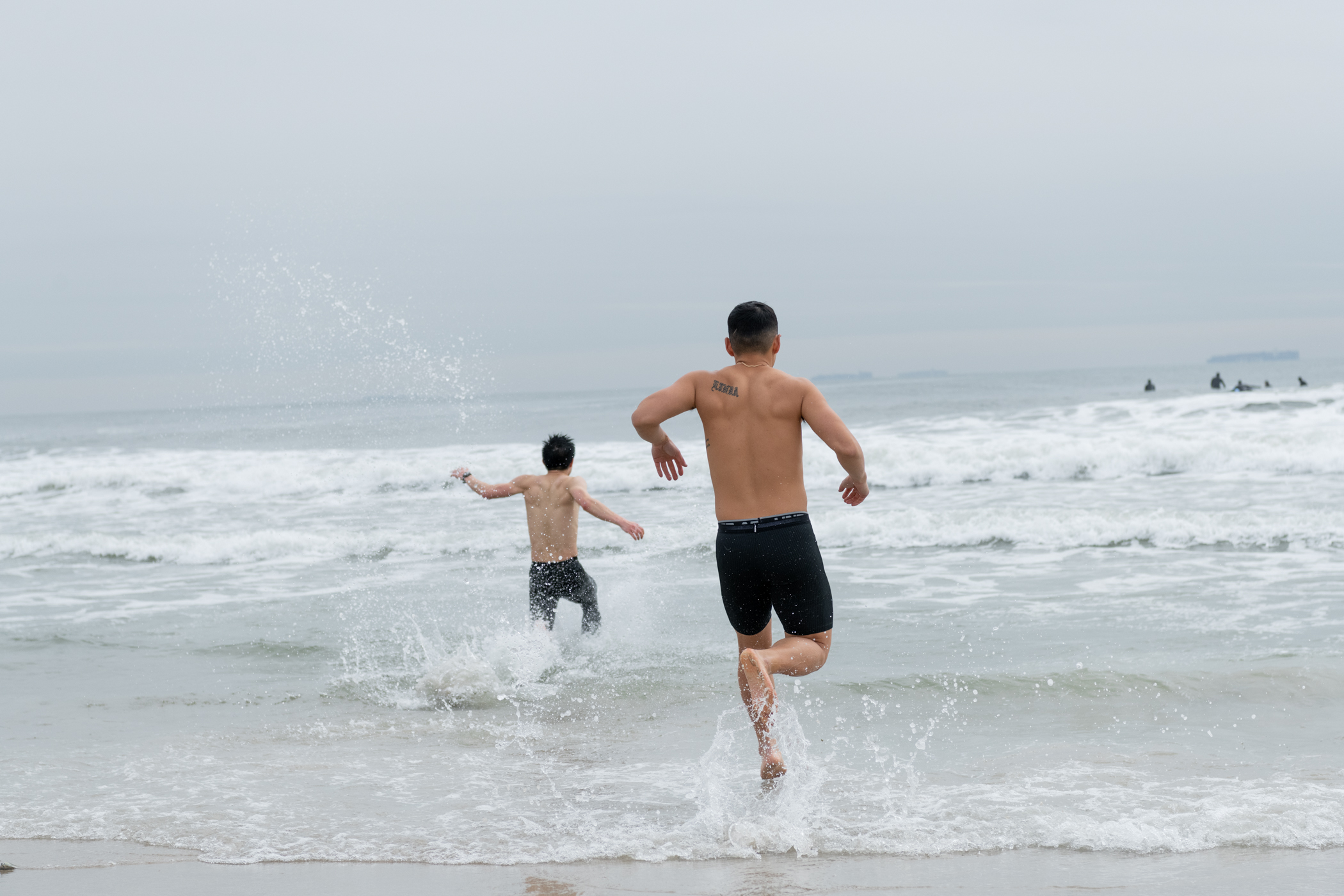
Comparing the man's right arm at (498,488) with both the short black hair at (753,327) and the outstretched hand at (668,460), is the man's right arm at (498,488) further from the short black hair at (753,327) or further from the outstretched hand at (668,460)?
the short black hair at (753,327)

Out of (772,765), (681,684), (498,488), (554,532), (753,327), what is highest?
(753,327)

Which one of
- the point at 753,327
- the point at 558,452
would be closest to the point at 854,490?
the point at 753,327

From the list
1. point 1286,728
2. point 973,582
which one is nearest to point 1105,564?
point 973,582

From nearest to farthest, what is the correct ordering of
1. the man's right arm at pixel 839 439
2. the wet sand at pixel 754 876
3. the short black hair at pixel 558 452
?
the wet sand at pixel 754 876 < the man's right arm at pixel 839 439 < the short black hair at pixel 558 452

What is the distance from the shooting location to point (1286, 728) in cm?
541

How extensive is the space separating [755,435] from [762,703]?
1.07 meters

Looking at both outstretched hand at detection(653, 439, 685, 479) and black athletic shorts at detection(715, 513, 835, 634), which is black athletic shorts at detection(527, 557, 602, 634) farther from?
black athletic shorts at detection(715, 513, 835, 634)

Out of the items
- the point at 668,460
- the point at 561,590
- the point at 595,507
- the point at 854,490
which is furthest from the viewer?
the point at 561,590

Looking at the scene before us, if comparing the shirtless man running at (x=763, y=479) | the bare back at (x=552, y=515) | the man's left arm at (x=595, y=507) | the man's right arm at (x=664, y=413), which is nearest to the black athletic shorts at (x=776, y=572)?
the shirtless man running at (x=763, y=479)

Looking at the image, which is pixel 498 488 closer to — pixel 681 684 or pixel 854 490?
pixel 681 684

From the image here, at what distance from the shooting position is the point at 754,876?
3732 millimetres

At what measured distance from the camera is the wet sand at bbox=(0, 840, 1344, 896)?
11.8 feet

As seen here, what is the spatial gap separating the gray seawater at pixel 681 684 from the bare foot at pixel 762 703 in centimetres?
16

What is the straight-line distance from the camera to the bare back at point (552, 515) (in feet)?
25.2
